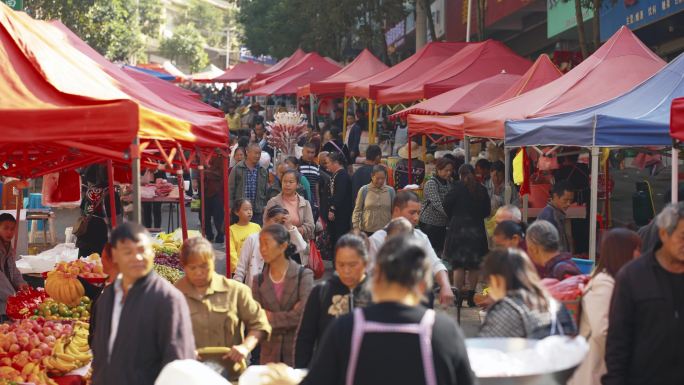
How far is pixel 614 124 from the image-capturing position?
34.0 ft

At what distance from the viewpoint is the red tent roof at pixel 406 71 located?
23.3 m

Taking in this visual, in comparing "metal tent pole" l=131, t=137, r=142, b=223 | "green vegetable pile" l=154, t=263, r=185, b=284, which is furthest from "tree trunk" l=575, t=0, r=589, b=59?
"metal tent pole" l=131, t=137, r=142, b=223

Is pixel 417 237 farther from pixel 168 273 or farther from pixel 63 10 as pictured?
pixel 63 10

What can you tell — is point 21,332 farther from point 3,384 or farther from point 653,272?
point 653,272

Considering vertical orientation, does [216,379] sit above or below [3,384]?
above

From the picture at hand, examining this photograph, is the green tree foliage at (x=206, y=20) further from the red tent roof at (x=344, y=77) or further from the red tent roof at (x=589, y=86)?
the red tent roof at (x=589, y=86)

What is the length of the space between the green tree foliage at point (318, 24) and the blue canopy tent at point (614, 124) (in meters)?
24.0

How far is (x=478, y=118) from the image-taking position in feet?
46.0

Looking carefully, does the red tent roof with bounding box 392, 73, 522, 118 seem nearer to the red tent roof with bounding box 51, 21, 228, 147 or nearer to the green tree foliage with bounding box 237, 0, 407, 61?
the red tent roof with bounding box 51, 21, 228, 147

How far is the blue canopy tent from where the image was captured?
33.4 feet

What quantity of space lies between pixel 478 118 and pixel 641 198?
2297mm

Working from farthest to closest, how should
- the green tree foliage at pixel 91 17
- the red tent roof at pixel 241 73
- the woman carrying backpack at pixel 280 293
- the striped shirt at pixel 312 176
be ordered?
1. the red tent roof at pixel 241 73
2. the green tree foliage at pixel 91 17
3. the striped shirt at pixel 312 176
4. the woman carrying backpack at pixel 280 293

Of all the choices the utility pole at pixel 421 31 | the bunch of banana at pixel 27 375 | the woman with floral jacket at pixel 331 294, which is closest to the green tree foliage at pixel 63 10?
the utility pole at pixel 421 31

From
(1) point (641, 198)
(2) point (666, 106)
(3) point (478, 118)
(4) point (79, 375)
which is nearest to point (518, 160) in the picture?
(3) point (478, 118)
